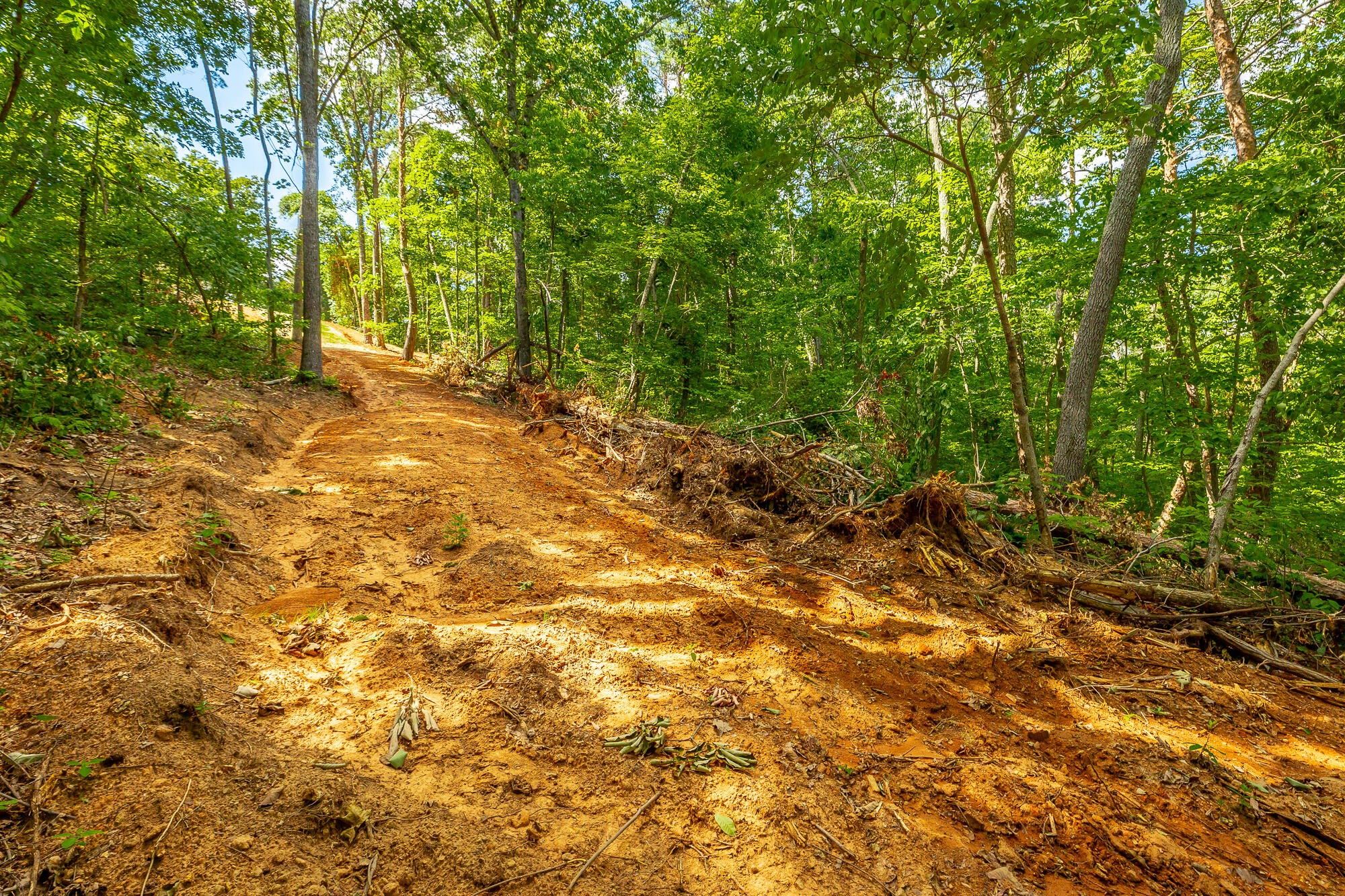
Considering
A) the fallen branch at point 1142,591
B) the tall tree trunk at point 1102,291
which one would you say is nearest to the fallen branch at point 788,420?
the fallen branch at point 1142,591

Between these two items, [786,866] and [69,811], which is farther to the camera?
[786,866]

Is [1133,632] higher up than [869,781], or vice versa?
[1133,632]

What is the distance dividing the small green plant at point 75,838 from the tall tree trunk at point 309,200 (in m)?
10.7

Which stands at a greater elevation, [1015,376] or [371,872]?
[1015,376]

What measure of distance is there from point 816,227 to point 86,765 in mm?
16784

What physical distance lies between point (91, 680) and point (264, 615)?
1.05 meters

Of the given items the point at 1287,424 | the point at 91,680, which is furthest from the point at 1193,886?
the point at 1287,424

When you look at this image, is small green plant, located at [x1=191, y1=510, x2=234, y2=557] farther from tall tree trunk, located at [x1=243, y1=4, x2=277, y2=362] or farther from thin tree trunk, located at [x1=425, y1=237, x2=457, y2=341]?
thin tree trunk, located at [x1=425, y1=237, x2=457, y2=341]

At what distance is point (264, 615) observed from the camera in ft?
9.82

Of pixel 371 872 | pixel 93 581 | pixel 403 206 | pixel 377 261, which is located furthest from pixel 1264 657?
pixel 377 261

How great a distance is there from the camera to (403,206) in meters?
16.1

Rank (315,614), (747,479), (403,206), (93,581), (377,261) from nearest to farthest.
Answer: (93,581), (315,614), (747,479), (403,206), (377,261)

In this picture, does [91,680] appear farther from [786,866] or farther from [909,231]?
[909,231]

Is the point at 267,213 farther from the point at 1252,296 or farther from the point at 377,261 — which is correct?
the point at 1252,296
